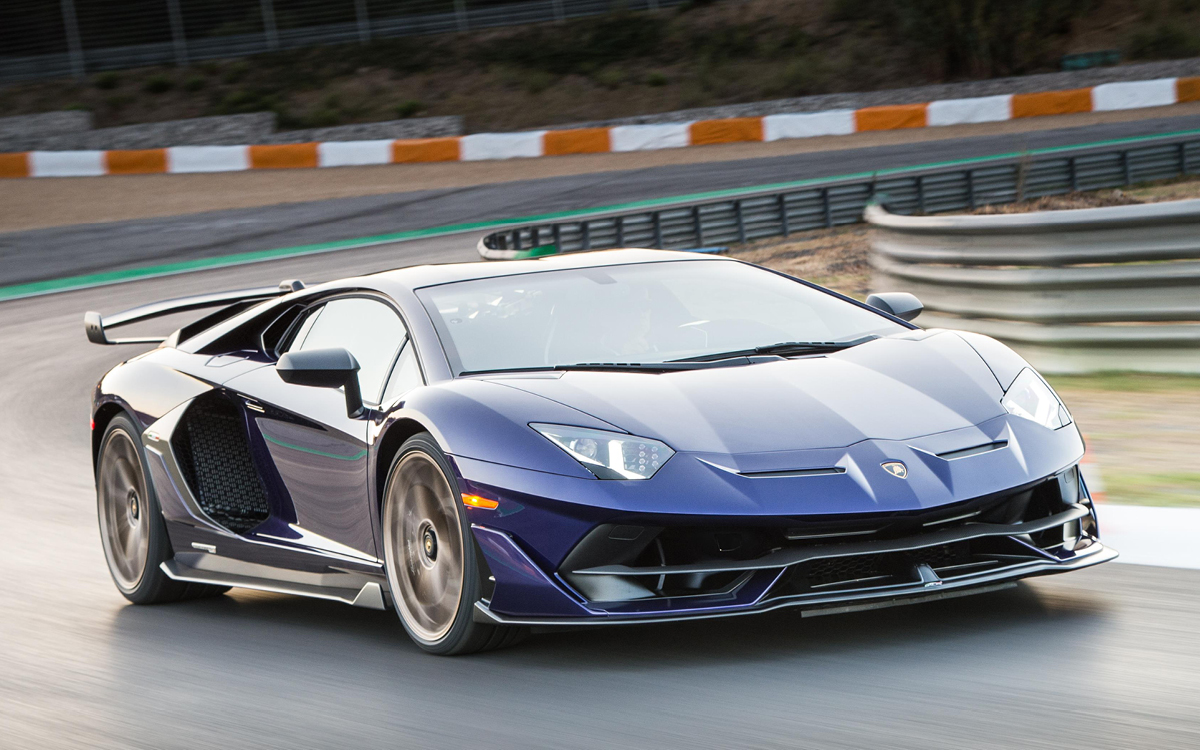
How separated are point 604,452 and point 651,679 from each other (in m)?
0.59

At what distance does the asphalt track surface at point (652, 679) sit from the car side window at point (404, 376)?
0.75 meters

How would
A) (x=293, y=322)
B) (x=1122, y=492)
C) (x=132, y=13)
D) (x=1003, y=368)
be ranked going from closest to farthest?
(x=1003, y=368) < (x=293, y=322) < (x=1122, y=492) < (x=132, y=13)

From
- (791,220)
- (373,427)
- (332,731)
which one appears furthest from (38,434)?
(791,220)

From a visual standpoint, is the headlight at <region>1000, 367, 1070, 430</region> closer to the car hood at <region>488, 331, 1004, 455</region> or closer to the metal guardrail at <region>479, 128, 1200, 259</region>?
the car hood at <region>488, 331, 1004, 455</region>

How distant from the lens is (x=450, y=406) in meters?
4.24

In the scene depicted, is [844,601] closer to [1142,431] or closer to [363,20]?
[1142,431]

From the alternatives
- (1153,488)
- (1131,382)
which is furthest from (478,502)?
(1131,382)

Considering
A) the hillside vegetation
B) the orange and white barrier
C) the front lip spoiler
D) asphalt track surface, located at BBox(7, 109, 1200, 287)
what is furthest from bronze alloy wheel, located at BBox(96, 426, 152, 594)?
the hillside vegetation

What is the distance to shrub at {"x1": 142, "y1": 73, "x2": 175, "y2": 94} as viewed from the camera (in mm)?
39500

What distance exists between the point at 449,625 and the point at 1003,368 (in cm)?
176

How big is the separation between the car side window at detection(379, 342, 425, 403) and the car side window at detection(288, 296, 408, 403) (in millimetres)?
37

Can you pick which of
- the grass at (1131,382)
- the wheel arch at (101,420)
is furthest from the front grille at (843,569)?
the grass at (1131,382)

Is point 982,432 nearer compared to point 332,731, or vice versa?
point 332,731

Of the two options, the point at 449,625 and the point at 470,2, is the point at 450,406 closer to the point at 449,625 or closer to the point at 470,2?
the point at 449,625
